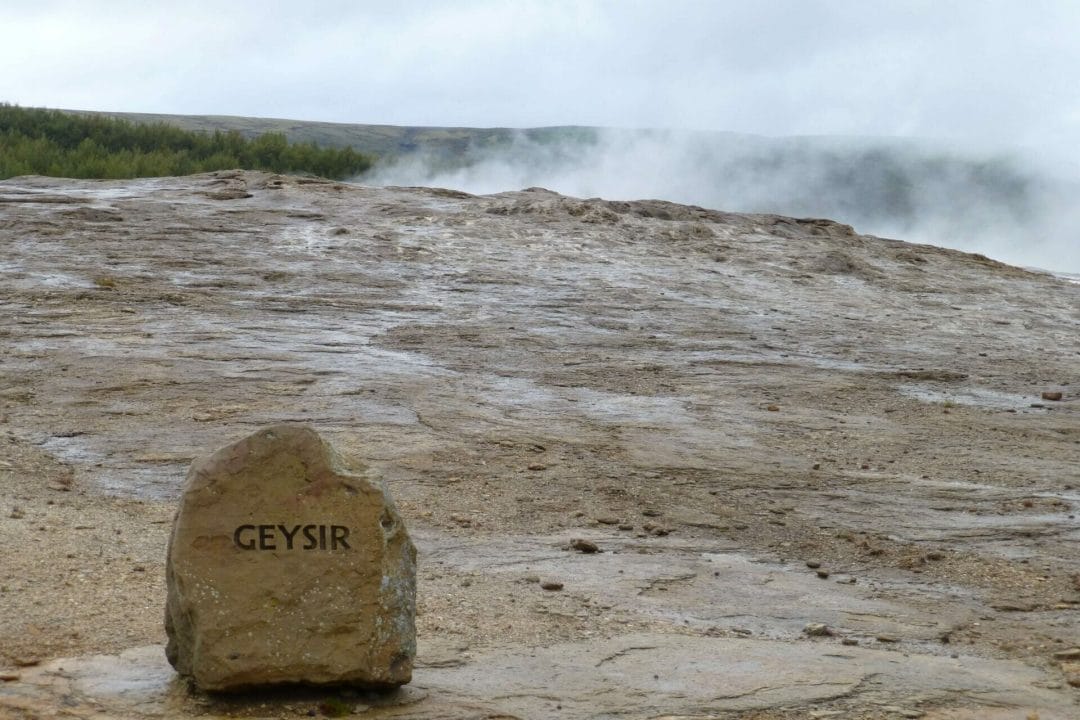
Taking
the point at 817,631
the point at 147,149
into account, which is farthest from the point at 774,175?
the point at 817,631

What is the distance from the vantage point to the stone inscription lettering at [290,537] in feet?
13.3

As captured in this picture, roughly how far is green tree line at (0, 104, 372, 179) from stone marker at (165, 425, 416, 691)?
20.9 meters

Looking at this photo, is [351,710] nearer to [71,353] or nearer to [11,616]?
[11,616]

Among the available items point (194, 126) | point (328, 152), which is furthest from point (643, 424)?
point (194, 126)

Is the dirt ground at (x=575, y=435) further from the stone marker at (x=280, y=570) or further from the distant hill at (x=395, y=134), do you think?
the distant hill at (x=395, y=134)

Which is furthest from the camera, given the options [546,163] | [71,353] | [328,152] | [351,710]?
[546,163]

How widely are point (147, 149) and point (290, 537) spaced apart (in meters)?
24.4

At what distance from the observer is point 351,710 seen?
4.12m

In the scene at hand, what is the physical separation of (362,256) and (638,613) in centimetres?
943

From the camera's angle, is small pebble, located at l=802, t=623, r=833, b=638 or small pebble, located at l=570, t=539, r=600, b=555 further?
small pebble, located at l=570, t=539, r=600, b=555

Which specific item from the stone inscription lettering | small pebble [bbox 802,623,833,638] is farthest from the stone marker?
small pebble [bbox 802,623,833,638]

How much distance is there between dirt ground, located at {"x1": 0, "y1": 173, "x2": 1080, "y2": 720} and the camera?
15.5ft

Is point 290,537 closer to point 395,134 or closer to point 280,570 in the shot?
point 280,570

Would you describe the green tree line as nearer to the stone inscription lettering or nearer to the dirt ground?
the dirt ground
